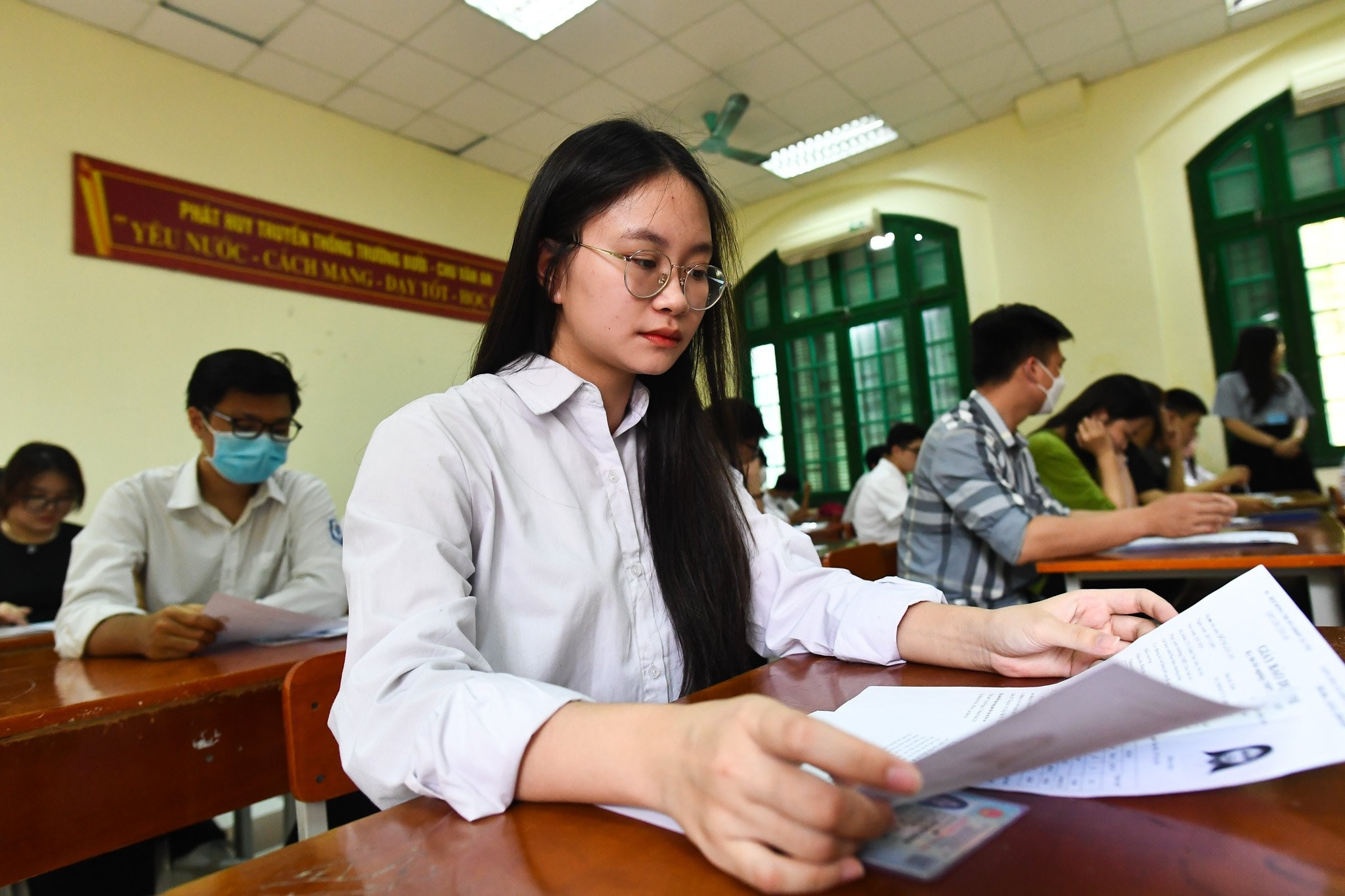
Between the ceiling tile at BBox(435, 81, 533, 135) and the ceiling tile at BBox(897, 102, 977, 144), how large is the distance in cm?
252

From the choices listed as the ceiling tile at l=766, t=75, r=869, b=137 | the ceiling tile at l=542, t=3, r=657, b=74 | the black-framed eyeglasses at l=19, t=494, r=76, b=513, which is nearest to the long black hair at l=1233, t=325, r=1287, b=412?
the ceiling tile at l=766, t=75, r=869, b=137

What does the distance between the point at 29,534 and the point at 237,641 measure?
1.79 metres

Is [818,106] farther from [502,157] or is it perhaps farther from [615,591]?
[615,591]

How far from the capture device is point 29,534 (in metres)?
2.66

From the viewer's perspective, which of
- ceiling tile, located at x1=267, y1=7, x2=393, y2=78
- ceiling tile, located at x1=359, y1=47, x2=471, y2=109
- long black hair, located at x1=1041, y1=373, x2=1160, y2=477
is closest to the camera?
long black hair, located at x1=1041, y1=373, x2=1160, y2=477

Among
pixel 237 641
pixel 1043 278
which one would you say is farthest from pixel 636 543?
pixel 1043 278

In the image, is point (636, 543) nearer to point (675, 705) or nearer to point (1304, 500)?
point (675, 705)

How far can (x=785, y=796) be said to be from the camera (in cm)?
35

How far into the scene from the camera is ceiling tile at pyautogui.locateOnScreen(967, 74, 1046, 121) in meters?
4.56

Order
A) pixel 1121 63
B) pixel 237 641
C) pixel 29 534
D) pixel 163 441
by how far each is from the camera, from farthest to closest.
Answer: pixel 1121 63, pixel 163 441, pixel 29 534, pixel 237 641

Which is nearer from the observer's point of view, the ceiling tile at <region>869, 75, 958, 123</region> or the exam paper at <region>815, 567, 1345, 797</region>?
the exam paper at <region>815, 567, 1345, 797</region>

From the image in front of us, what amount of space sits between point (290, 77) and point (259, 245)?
869mm

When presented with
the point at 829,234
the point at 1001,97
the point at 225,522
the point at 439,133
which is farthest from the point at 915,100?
the point at 225,522

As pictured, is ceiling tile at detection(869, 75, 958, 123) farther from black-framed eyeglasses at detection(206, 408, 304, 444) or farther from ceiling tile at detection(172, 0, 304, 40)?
black-framed eyeglasses at detection(206, 408, 304, 444)
